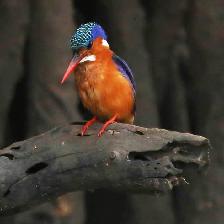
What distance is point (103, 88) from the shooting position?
357 cm

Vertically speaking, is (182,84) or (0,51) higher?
(0,51)

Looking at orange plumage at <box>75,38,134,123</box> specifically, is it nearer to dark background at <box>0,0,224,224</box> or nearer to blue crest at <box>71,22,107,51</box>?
blue crest at <box>71,22,107,51</box>

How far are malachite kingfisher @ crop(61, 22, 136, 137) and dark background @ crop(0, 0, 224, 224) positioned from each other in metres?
1.39

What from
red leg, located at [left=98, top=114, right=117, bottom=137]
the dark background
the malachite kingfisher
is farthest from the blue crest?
the dark background

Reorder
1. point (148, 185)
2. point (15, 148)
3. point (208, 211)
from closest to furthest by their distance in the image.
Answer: point (148, 185), point (15, 148), point (208, 211)

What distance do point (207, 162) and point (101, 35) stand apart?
0.80 metres

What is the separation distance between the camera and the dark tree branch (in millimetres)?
3068

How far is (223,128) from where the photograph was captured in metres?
5.23

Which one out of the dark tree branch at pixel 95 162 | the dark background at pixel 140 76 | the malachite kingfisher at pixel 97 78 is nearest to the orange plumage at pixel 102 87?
the malachite kingfisher at pixel 97 78

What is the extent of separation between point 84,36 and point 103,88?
22cm

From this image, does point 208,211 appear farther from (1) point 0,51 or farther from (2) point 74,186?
(2) point 74,186

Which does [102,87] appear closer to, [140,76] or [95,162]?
[95,162]

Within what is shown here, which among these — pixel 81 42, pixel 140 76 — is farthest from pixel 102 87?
pixel 140 76

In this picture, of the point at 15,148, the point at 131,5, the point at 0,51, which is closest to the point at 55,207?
the point at 0,51
